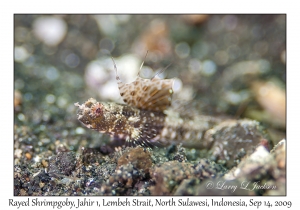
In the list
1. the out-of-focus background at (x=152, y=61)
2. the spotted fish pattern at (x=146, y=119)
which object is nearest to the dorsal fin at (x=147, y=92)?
the spotted fish pattern at (x=146, y=119)

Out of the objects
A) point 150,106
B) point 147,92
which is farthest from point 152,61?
point 147,92

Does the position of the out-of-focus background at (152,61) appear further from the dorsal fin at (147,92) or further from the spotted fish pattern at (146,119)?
the dorsal fin at (147,92)
